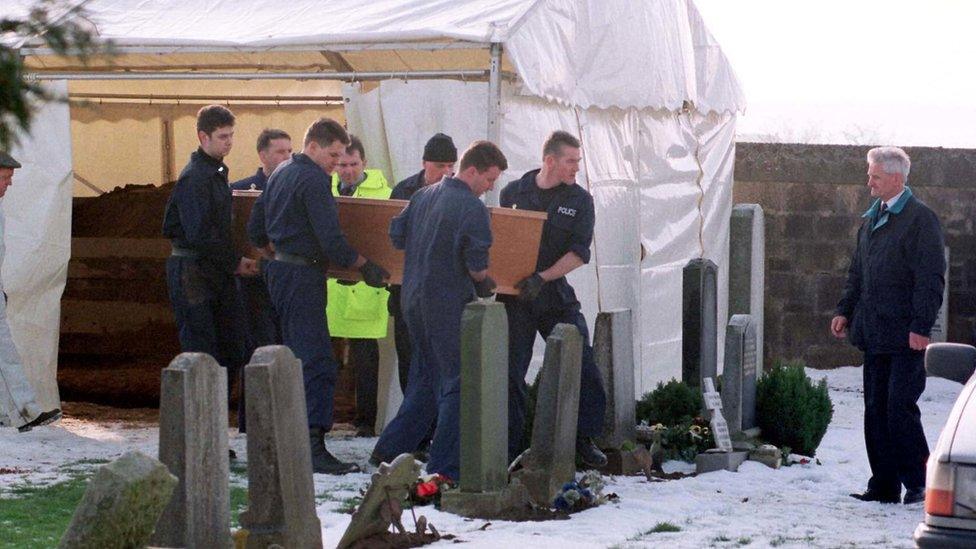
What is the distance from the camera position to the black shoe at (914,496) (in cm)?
859

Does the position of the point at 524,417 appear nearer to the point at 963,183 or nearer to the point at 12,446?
the point at 12,446

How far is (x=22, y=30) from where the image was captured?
3.54m

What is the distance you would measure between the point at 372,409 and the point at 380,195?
1418 mm

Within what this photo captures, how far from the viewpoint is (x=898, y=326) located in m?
8.55

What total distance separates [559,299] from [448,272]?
117 centimetres

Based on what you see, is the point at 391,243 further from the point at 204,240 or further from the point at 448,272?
the point at 204,240

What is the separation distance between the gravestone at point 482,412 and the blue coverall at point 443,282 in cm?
54

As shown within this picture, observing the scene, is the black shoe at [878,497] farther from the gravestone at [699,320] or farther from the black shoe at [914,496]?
the gravestone at [699,320]

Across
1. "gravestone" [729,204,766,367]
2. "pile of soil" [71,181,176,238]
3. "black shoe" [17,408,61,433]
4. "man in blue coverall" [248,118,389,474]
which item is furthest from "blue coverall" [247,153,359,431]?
"pile of soil" [71,181,176,238]

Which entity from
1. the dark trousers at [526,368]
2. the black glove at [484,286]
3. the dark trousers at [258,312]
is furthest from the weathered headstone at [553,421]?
the dark trousers at [258,312]

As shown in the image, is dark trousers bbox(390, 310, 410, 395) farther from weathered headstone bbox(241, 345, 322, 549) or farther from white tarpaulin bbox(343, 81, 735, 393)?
weathered headstone bbox(241, 345, 322, 549)

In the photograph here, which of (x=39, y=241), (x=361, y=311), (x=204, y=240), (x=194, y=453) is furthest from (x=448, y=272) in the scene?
(x=39, y=241)

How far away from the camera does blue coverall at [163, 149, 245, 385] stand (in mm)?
9359

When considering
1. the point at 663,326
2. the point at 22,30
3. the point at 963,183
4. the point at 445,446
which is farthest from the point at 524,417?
the point at 963,183
